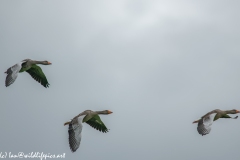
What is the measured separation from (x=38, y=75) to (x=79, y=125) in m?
12.6

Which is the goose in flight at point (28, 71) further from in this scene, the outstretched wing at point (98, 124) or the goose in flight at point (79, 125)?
the outstretched wing at point (98, 124)

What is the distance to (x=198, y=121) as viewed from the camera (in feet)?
172

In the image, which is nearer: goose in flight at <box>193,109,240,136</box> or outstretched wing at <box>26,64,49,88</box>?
goose in flight at <box>193,109,240,136</box>

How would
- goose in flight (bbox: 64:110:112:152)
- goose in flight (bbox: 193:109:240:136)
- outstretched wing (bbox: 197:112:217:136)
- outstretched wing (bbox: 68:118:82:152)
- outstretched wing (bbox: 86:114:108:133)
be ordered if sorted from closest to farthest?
outstretched wing (bbox: 68:118:82:152), goose in flight (bbox: 64:110:112:152), outstretched wing (bbox: 197:112:217:136), goose in flight (bbox: 193:109:240:136), outstretched wing (bbox: 86:114:108:133)

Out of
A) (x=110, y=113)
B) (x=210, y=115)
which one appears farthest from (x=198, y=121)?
(x=110, y=113)

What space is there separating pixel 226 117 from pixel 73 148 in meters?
15.6

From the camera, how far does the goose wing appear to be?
1841 inches

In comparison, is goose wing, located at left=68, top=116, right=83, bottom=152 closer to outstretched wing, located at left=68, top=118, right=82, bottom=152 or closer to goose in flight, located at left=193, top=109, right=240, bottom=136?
outstretched wing, located at left=68, top=118, right=82, bottom=152

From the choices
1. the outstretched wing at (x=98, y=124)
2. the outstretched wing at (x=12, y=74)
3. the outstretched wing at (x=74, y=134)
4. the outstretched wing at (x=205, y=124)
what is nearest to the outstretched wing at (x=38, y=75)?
the outstretched wing at (x=98, y=124)

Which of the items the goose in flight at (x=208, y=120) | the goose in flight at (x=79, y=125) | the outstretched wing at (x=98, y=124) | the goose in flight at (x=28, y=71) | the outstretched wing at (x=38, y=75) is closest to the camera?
the goose in flight at (x=79, y=125)

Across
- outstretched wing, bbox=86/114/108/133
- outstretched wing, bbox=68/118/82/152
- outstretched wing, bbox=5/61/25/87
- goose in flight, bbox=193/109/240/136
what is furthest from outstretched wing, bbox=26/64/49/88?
goose in flight, bbox=193/109/240/136

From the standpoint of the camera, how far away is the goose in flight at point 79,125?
4694cm

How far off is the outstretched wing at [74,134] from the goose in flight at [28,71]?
636 cm

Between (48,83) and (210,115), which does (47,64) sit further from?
(210,115)
